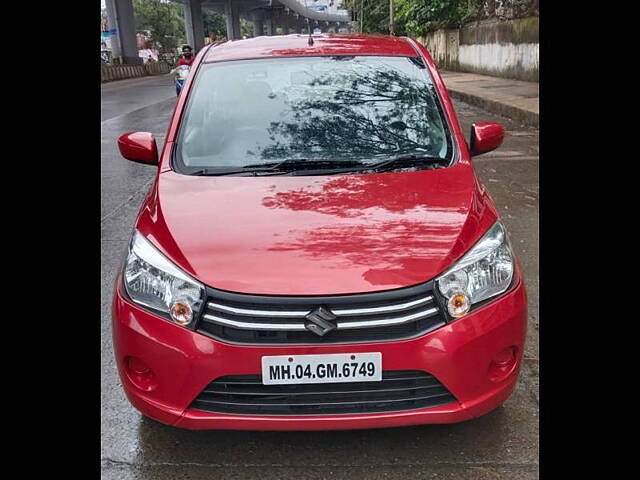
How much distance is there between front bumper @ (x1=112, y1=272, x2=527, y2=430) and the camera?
239 cm

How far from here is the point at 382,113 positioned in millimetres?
3662

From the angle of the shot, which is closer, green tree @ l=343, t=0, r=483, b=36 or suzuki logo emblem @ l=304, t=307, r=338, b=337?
suzuki logo emblem @ l=304, t=307, r=338, b=337

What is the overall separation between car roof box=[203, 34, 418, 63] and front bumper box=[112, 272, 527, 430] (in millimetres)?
2020

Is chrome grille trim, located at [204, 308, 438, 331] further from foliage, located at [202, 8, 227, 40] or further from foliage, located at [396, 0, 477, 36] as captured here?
foliage, located at [202, 8, 227, 40]

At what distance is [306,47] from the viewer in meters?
4.08

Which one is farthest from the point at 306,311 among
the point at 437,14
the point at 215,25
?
the point at 215,25

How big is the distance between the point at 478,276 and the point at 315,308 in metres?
0.67

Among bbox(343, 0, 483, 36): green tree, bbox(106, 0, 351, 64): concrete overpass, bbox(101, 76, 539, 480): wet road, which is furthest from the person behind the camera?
bbox(106, 0, 351, 64): concrete overpass

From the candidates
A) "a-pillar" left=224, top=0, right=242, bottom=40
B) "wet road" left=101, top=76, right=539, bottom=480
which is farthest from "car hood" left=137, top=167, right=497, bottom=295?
"a-pillar" left=224, top=0, right=242, bottom=40

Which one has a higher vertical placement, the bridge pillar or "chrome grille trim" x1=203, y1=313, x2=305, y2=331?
the bridge pillar

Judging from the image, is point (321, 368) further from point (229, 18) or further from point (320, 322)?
point (229, 18)

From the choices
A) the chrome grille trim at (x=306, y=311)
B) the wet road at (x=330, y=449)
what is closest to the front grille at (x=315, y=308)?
the chrome grille trim at (x=306, y=311)

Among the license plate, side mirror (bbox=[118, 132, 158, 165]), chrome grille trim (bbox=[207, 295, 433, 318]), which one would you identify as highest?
side mirror (bbox=[118, 132, 158, 165])
